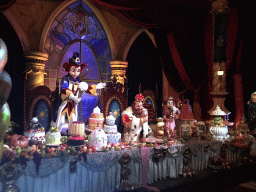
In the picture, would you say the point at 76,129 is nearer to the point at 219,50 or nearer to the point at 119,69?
the point at 119,69

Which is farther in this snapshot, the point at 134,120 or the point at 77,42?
the point at 77,42

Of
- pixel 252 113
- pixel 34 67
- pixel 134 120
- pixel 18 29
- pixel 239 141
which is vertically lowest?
pixel 239 141

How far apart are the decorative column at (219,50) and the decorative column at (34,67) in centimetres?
370

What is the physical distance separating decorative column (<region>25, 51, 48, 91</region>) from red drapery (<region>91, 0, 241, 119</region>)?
196cm

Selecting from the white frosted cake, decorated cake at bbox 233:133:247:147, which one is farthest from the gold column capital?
the white frosted cake

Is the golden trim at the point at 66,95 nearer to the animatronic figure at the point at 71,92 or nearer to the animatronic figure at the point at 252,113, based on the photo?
the animatronic figure at the point at 71,92

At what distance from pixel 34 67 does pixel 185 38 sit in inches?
129

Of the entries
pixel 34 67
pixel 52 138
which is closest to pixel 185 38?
pixel 34 67

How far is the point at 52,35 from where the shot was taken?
497 cm

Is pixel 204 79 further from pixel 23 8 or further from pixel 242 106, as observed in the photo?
pixel 23 8

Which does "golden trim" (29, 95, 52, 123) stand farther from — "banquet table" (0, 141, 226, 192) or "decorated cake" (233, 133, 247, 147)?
"decorated cake" (233, 133, 247, 147)

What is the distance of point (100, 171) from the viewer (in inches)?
129

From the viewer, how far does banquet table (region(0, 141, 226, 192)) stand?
2898 mm

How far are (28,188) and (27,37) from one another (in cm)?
283
